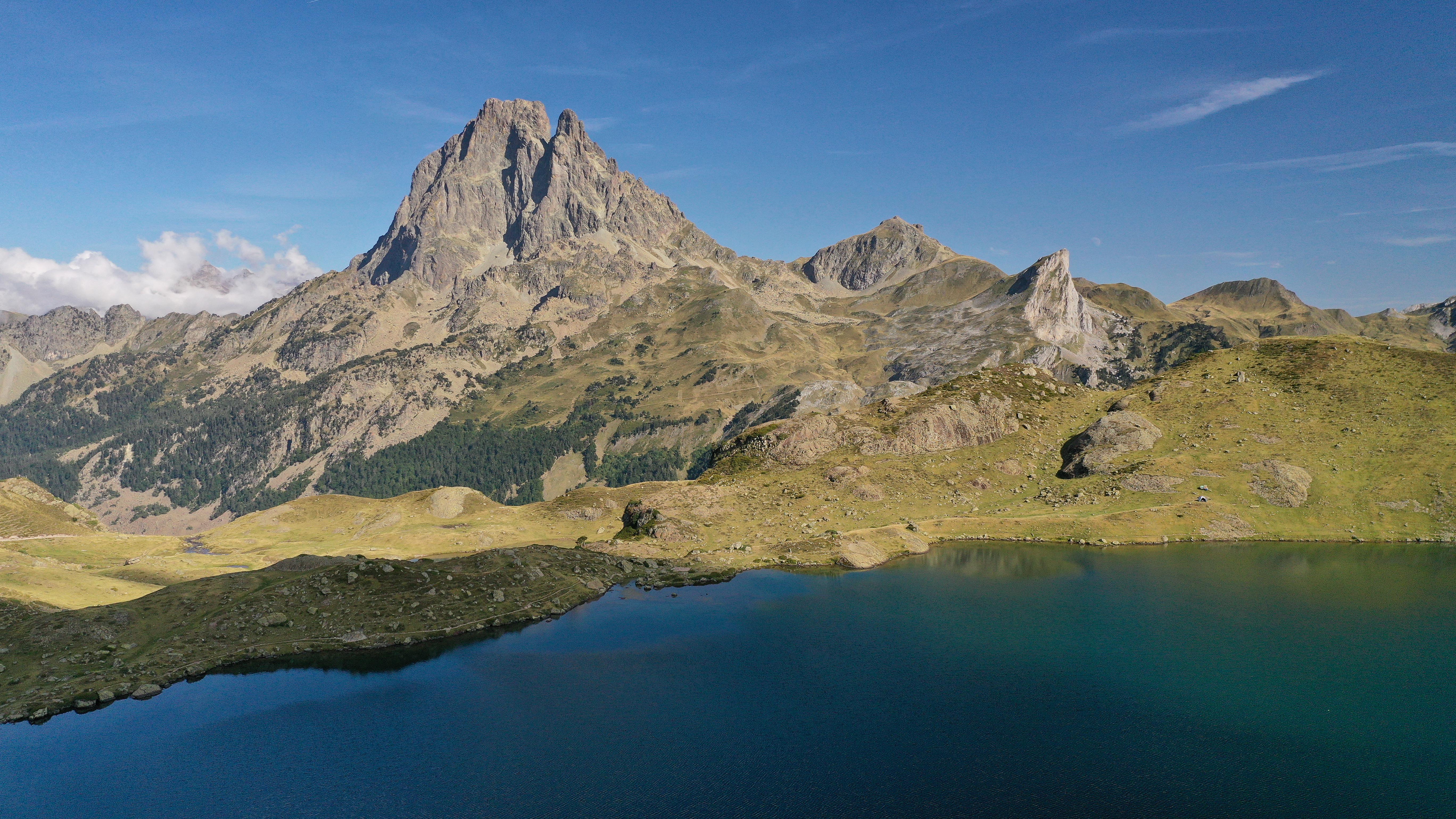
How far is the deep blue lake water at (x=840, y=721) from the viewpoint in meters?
51.5

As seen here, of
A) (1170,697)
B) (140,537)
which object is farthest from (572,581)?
(140,537)

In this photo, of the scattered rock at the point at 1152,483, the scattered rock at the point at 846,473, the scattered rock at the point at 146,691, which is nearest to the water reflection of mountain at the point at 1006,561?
the scattered rock at the point at 1152,483

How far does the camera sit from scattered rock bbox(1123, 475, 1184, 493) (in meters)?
134

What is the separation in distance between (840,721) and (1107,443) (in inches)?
4387

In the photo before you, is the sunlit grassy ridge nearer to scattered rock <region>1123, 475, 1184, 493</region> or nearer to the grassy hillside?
scattered rock <region>1123, 475, 1184, 493</region>

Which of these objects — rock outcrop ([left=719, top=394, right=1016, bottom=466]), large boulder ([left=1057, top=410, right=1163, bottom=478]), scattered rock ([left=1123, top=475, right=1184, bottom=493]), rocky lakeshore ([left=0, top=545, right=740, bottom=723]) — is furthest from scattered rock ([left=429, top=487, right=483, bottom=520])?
scattered rock ([left=1123, top=475, right=1184, bottom=493])

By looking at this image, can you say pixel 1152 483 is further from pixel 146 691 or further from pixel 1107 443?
pixel 146 691

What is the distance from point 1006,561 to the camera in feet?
377

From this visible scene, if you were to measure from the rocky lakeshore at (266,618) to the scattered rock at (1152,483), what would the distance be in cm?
8233

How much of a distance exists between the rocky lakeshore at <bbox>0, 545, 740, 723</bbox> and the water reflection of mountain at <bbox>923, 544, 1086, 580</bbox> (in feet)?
123

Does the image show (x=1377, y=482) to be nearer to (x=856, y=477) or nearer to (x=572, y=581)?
(x=856, y=477)

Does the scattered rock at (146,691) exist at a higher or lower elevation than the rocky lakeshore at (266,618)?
lower

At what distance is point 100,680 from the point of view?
236 ft

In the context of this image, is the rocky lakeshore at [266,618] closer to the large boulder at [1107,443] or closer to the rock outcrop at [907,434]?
the rock outcrop at [907,434]
